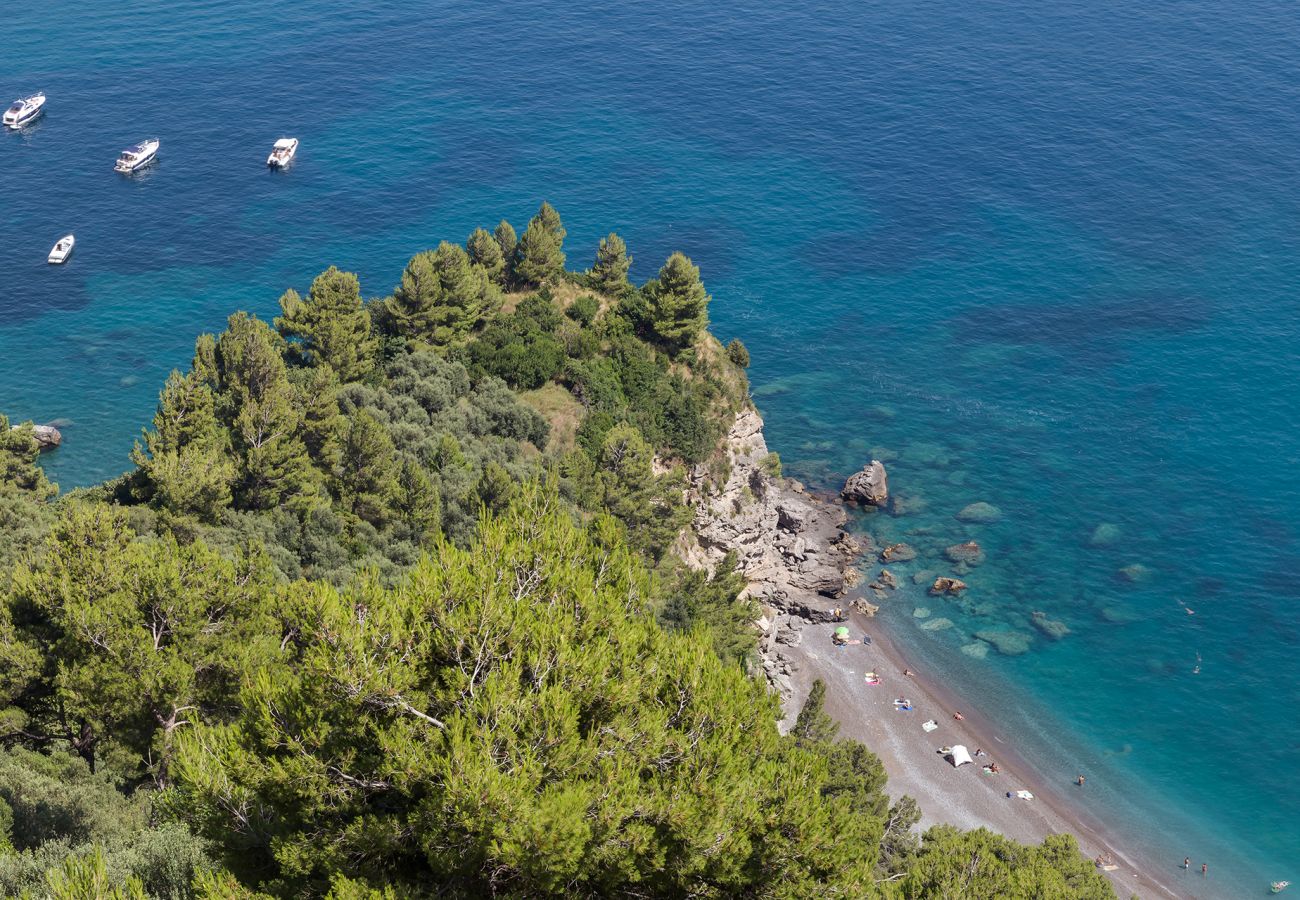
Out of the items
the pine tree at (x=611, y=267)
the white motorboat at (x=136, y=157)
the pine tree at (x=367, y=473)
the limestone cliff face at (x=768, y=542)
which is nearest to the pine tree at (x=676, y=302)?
the pine tree at (x=611, y=267)

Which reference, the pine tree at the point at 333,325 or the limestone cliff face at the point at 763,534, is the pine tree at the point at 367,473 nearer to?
the pine tree at the point at 333,325

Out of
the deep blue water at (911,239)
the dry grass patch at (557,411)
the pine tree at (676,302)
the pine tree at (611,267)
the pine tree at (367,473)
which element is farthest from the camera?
the pine tree at (611,267)

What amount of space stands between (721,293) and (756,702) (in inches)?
3425

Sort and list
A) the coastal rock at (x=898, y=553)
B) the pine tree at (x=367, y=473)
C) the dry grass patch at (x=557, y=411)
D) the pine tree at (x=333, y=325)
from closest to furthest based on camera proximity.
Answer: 1. the pine tree at (x=367, y=473)
2. the pine tree at (x=333, y=325)
3. the dry grass patch at (x=557, y=411)
4. the coastal rock at (x=898, y=553)

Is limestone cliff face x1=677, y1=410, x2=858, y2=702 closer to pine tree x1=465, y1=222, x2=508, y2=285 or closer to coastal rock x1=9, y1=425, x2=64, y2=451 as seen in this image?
pine tree x1=465, y1=222, x2=508, y2=285

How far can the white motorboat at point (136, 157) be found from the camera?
126438mm

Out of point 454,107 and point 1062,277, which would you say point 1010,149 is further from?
point 454,107

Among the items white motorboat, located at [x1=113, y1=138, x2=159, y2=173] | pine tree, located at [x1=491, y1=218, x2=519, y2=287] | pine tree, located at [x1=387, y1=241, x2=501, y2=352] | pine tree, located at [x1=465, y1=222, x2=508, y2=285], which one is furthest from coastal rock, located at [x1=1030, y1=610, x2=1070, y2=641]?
white motorboat, located at [x1=113, y1=138, x2=159, y2=173]

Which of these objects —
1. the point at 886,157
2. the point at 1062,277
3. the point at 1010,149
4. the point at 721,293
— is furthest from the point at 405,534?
the point at 1010,149

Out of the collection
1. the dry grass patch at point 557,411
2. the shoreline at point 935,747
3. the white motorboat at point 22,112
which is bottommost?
the shoreline at point 935,747

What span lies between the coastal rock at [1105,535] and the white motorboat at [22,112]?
13082 cm

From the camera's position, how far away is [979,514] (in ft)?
296

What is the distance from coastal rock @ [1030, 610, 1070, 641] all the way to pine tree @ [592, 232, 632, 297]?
3967 centimetres

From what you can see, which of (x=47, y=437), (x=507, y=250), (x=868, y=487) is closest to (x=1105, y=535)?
(x=868, y=487)
